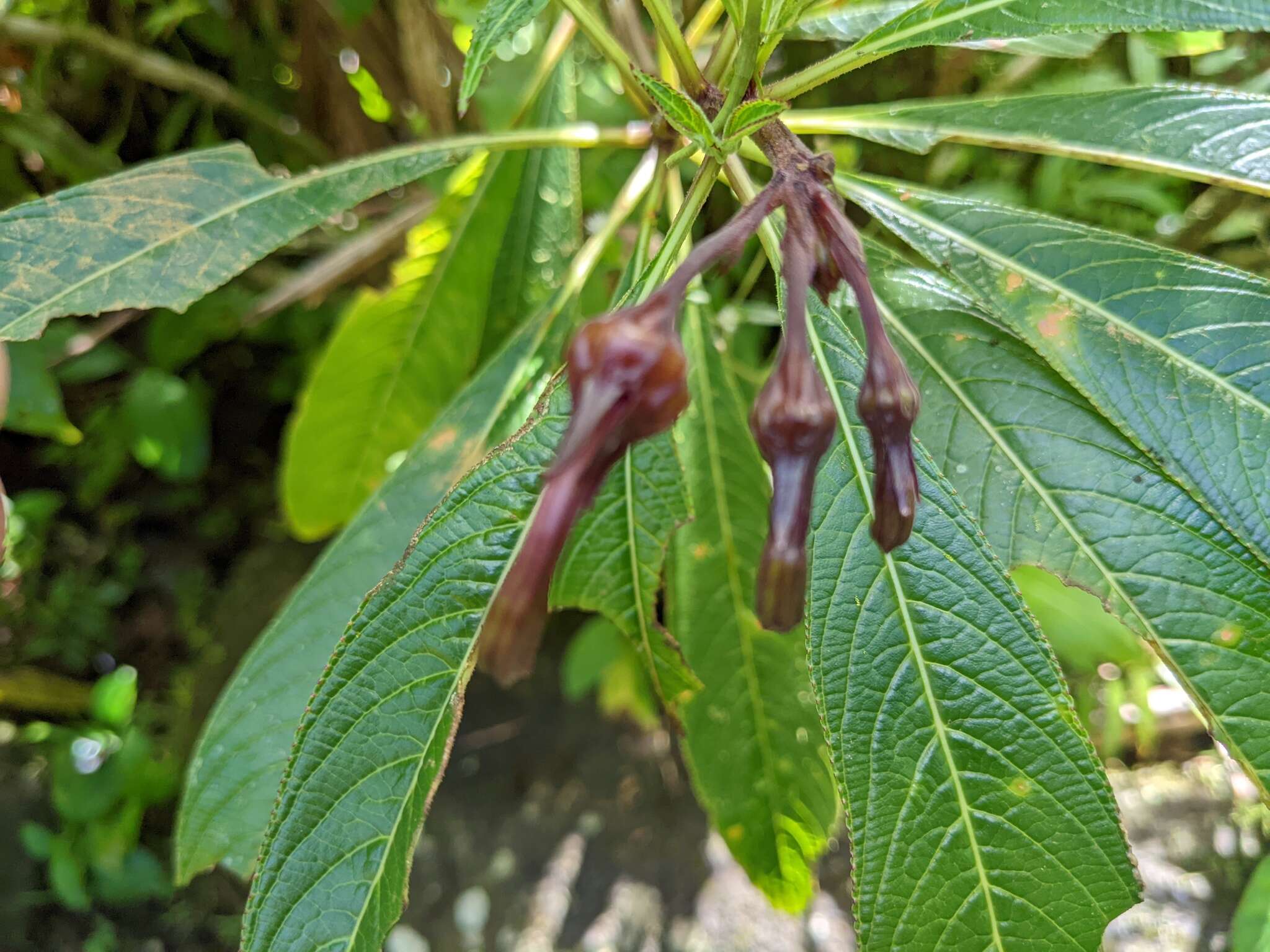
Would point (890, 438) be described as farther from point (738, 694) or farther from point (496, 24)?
point (738, 694)

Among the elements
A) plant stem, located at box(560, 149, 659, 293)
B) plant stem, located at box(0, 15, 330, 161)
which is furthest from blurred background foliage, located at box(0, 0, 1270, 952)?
plant stem, located at box(560, 149, 659, 293)

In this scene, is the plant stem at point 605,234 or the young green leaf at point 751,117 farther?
the plant stem at point 605,234

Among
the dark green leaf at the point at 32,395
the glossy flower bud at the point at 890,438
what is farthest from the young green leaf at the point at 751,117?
the dark green leaf at the point at 32,395

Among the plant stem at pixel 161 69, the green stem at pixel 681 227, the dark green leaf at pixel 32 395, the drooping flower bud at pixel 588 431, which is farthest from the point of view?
the plant stem at pixel 161 69

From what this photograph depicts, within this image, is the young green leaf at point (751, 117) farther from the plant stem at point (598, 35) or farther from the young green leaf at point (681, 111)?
the plant stem at point (598, 35)

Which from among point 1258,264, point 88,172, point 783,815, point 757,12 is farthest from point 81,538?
point 1258,264

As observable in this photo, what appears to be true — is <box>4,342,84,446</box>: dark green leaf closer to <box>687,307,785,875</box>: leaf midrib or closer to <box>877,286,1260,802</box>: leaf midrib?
<box>687,307,785,875</box>: leaf midrib

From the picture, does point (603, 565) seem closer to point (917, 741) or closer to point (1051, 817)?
point (917, 741)
